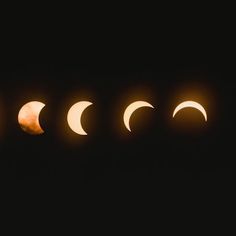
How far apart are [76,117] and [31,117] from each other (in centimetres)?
55

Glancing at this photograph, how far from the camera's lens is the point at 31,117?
5.22 m

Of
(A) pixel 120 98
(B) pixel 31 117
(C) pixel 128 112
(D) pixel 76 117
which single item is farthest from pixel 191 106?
(B) pixel 31 117

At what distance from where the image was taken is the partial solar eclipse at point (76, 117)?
5.12 m

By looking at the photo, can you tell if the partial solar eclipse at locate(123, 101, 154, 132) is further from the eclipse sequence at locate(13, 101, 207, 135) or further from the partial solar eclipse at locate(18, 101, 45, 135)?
the partial solar eclipse at locate(18, 101, 45, 135)

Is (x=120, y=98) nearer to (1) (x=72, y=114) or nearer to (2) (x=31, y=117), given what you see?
(1) (x=72, y=114)

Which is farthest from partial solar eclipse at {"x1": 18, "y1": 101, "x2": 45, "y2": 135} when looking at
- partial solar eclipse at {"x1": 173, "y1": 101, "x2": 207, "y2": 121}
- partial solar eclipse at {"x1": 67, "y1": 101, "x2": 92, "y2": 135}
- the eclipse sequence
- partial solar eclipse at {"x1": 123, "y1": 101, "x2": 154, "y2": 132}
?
partial solar eclipse at {"x1": 173, "y1": 101, "x2": 207, "y2": 121}

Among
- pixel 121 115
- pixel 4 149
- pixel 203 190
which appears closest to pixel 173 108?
pixel 121 115

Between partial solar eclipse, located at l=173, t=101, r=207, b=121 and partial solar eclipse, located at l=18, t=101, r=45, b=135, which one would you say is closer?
partial solar eclipse, located at l=173, t=101, r=207, b=121

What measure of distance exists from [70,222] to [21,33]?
237 centimetres

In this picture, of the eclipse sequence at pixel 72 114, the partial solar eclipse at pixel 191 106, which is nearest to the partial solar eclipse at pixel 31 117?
the eclipse sequence at pixel 72 114

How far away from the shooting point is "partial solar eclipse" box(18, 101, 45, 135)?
17.0 ft

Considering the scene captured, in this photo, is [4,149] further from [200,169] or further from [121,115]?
[200,169]

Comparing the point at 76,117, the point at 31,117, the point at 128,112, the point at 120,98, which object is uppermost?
the point at 120,98

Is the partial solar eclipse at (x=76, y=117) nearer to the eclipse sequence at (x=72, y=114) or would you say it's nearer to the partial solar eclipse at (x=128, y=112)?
the eclipse sequence at (x=72, y=114)
